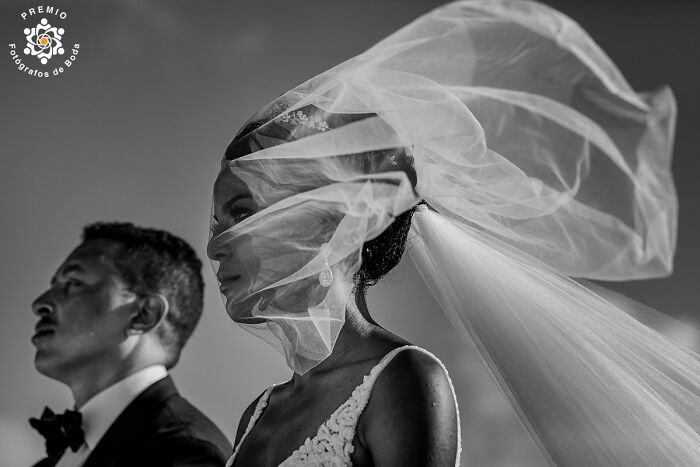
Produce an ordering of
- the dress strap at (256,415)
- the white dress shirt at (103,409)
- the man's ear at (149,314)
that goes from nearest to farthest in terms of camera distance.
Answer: the dress strap at (256,415) < the white dress shirt at (103,409) < the man's ear at (149,314)

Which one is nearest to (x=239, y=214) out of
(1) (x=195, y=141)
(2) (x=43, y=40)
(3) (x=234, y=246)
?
(3) (x=234, y=246)

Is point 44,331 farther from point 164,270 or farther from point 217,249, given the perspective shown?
point 217,249

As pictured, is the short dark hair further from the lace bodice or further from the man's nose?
the lace bodice

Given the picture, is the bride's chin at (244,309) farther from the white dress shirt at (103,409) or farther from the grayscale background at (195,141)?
the grayscale background at (195,141)

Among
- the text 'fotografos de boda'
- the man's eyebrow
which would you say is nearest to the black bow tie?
the man's eyebrow

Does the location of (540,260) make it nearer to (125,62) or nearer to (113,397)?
(113,397)

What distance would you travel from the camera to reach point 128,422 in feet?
4.97

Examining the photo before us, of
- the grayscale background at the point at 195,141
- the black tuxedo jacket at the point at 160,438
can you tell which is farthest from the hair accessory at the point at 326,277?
the grayscale background at the point at 195,141

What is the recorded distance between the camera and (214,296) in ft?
7.39

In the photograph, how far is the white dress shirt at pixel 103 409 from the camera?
1.53 m

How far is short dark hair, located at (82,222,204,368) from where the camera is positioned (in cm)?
170

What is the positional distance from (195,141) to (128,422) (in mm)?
914

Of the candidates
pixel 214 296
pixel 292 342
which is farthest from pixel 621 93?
pixel 214 296

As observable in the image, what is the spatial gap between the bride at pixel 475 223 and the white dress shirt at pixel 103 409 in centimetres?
68
